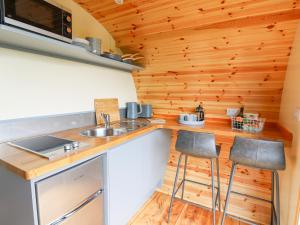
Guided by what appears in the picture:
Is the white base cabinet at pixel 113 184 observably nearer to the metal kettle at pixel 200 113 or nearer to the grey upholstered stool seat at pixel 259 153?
the metal kettle at pixel 200 113

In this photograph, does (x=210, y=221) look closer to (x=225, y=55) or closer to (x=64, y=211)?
(x=64, y=211)

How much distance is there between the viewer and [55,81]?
154 cm

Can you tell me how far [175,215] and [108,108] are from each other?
1.44 meters

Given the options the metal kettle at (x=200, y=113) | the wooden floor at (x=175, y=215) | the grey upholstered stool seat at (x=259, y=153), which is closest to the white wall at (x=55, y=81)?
the metal kettle at (x=200, y=113)

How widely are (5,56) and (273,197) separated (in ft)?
8.27

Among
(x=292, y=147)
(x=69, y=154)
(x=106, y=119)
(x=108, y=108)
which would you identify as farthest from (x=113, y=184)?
(x=292, y=147)

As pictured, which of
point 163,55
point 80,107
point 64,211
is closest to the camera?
point 64,211

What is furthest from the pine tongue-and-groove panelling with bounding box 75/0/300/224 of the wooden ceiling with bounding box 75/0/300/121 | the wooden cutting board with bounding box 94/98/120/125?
the wooden cutting board with bounding box 94/98/120/125

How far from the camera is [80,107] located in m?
1.76

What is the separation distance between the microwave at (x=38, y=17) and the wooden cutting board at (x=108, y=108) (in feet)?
2.66

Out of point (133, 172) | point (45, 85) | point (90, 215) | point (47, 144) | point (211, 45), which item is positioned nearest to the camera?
point (90, 215)

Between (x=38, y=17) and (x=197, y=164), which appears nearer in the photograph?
(x=38, y=17)

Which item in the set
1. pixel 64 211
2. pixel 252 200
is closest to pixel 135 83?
pixel 64 211

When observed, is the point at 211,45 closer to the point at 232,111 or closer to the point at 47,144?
the point at 232,111
